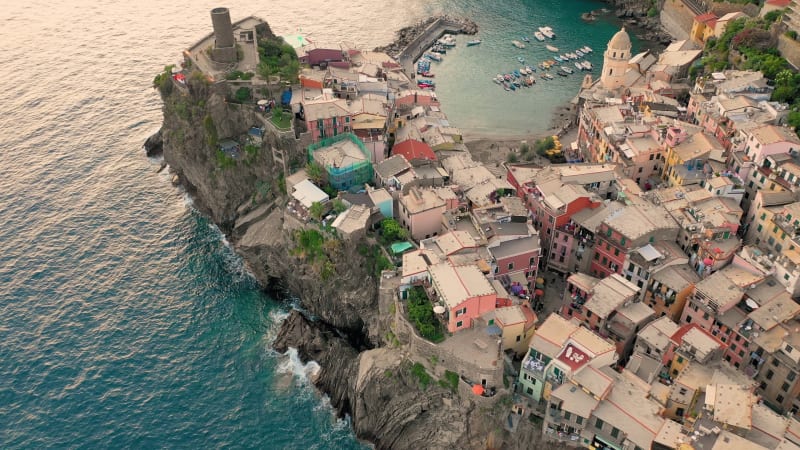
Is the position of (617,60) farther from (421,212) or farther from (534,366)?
(534,366)

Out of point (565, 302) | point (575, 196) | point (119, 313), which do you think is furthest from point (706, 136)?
point (119, 313)

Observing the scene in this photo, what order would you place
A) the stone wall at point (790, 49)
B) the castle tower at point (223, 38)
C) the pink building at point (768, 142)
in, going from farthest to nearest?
the stone wall at point (790, 49)
the castle tower at point (223, 38)
the pink building at point (768, 142)

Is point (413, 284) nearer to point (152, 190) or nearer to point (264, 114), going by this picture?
point (264, 114)

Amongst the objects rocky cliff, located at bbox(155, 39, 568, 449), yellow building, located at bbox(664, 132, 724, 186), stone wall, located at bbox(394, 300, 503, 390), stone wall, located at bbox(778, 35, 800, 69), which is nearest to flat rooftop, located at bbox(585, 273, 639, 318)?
stone wall, located at bbox(394, 300, 503, 390)

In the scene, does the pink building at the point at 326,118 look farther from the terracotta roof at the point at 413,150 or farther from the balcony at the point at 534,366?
the balcony at the point at 534,366

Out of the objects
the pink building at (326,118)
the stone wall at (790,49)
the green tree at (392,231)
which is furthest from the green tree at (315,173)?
the stone wall at (790,49)
